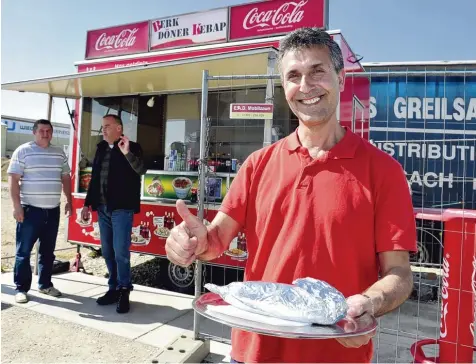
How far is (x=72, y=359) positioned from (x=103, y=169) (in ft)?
6.61

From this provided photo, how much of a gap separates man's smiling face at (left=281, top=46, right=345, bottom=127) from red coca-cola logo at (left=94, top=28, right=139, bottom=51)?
5160mm

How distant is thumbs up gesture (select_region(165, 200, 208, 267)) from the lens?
1.35 m

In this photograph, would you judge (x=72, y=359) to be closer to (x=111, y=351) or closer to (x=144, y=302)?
(x=111, y=351)

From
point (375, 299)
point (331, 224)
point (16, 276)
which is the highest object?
point (331, 224)

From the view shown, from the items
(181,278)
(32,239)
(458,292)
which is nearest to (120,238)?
(32,239)

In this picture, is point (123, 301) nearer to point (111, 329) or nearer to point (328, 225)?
point (111, 329)

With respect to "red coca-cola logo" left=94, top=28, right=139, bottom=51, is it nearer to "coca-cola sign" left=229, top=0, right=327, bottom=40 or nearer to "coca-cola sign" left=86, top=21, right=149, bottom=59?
"coca-cola sign" left=86, top=21, right=149, bottom=59

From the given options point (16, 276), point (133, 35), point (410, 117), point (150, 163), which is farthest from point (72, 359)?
point (410, 117)

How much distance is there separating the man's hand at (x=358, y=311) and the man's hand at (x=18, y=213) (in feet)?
13.8

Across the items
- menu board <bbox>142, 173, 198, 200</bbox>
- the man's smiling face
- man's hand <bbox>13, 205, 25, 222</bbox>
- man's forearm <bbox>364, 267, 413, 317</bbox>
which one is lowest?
man's hand <bbox>13, 205, 25, 222</bbox>

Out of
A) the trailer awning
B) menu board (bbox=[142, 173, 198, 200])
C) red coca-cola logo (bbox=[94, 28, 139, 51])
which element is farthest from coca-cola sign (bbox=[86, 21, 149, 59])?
menu board (bbox=[142, 173, 198, 200])

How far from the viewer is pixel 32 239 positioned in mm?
4316

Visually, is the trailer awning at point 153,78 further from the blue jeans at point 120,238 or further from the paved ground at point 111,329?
the paved ground at point 111,329

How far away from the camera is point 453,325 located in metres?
2.34
